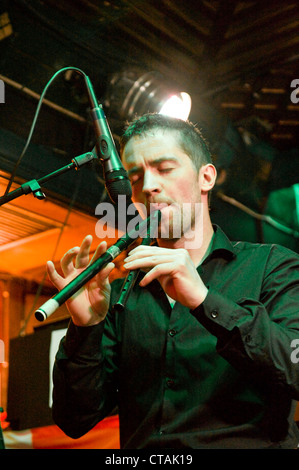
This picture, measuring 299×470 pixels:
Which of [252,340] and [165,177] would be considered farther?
Answer: [165,177]

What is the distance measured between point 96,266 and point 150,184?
1.92 feet

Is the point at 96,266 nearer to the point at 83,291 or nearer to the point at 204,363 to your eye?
the point at 83,291

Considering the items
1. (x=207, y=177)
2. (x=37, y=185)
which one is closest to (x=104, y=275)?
(x=37, y=185)

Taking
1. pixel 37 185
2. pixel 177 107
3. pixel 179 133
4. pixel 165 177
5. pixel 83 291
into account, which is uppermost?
pixel 177 107

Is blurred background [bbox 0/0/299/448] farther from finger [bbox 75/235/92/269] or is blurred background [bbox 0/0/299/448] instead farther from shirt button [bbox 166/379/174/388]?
shirt button [bbox 166/379/174/388]

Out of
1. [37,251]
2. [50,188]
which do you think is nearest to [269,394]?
[50,188]

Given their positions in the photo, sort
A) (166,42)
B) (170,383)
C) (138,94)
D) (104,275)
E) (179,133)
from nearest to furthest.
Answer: (104,275) → (170,383) → (179,133) → (138,94) → (166,42)

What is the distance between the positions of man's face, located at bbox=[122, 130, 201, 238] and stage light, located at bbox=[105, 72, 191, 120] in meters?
1.11

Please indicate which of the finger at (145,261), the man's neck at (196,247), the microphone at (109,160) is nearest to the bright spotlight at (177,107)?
the man's neck at (196,247)

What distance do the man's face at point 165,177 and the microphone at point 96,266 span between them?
6.1 inches

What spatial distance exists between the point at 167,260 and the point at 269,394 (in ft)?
1.78

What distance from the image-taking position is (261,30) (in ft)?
10.6

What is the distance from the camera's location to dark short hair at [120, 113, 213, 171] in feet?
6.30

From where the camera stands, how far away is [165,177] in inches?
69.0
